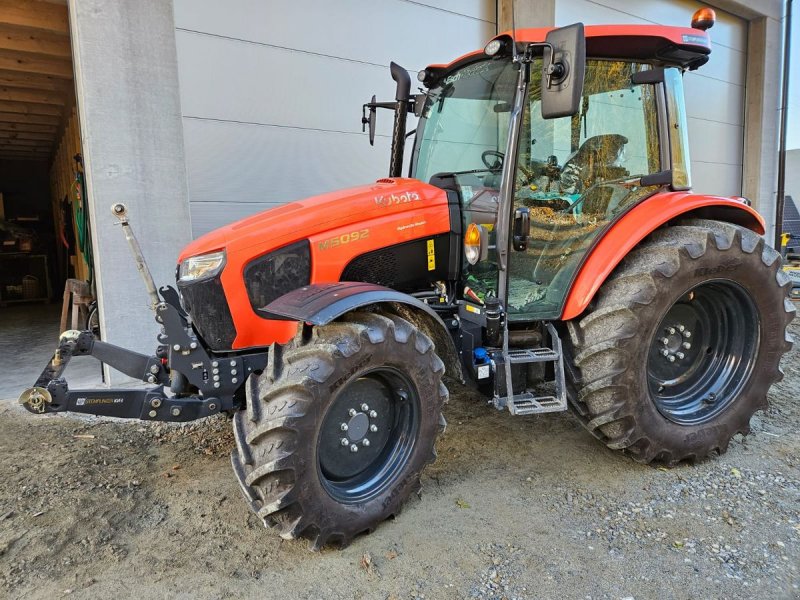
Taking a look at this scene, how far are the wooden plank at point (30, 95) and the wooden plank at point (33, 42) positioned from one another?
7.36 ft

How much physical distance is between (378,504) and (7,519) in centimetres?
179

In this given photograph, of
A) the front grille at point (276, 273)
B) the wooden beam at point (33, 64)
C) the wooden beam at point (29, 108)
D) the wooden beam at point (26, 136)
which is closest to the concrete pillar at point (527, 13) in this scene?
the front grille at point (276, 273)

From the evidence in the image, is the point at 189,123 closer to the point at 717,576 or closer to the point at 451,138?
the point at 451,138

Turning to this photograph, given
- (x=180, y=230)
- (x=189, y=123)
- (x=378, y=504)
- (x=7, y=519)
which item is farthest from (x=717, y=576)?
(x=189, y=123)

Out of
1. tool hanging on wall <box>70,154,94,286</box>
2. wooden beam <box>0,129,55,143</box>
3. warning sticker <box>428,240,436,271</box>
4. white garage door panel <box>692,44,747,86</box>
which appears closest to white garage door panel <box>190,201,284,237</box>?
tool hanging on wall <box>70,154,94,286</box>

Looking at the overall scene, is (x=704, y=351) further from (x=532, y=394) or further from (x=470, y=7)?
(x=470, y=7)

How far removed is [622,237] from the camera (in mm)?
2871

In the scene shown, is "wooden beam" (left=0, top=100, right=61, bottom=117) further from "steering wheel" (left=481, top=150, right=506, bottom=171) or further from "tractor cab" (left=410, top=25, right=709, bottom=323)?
"steering wheel" (left=481, top=150, right=506, bottom=171)

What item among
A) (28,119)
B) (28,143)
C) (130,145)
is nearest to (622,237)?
(130,145)

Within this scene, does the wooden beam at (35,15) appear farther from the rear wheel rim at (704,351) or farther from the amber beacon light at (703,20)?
the rear wheel rim at (704,351)

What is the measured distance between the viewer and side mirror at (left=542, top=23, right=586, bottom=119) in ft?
7.48

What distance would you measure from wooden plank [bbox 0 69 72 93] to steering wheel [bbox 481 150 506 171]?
21.3ft

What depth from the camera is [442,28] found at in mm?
5875

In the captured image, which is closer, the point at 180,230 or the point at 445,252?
the point at 445,252
